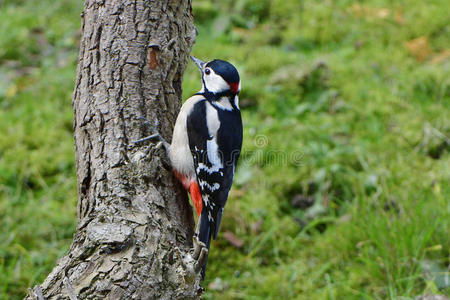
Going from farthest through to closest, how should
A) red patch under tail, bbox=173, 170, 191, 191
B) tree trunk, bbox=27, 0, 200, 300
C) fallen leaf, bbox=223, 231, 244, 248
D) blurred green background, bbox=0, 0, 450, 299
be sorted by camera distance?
fallen leaf, bbox=223, 231, 244, 248 → blurred green background, bbox=0, 0, 450, 299 → red patch under tail, bbox=173, 170, 191, 191 → tree trunk, bbox=27, 0, 200, 300

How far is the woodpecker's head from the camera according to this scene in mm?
2943

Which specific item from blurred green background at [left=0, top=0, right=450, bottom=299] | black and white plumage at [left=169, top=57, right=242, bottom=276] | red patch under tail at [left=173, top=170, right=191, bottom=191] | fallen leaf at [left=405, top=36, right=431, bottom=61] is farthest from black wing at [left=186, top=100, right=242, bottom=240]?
fallen leaf at [left=405, top=36, right=431, bottom=61]

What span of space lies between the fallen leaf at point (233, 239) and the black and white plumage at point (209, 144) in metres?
0.77

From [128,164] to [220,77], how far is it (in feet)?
3.26

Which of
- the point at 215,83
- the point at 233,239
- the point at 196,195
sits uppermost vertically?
the point at 215,83

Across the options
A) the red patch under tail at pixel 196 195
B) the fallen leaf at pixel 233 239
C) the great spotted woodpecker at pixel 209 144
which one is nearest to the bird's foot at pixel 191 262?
the great spotted woodpecker at pixel 209 144

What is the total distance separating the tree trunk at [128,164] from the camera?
1.73 meters

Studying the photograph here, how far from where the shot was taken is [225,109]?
10.0 ft

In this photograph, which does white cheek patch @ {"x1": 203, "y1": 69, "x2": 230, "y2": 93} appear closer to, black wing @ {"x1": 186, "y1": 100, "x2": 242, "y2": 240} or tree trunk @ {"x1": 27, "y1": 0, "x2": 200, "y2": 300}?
black wing @ {"x1": 186, "y1": 100, "x2": 242, "y2": 240}

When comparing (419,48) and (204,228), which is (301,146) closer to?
(204,228)

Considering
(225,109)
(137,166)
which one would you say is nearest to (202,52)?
(225,109)

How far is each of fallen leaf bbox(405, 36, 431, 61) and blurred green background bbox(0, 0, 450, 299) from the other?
0.01 m

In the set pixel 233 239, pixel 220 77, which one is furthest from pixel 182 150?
pixel 233 239

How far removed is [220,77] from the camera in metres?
3.00
